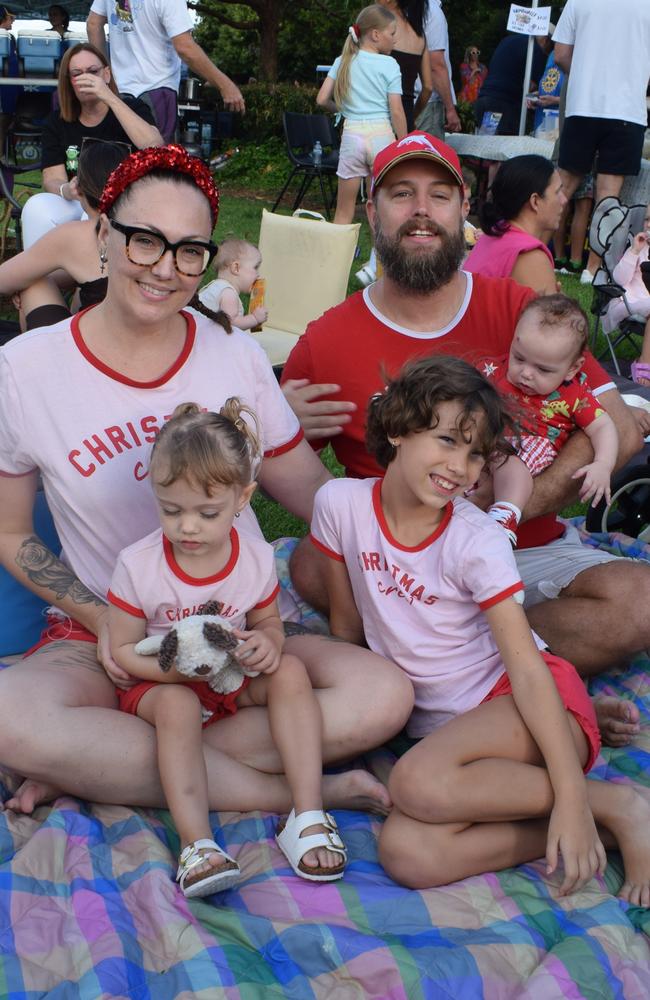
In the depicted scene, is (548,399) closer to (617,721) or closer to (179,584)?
(617,721)

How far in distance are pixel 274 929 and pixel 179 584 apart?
819 mm

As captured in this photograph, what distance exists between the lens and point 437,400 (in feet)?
8.32

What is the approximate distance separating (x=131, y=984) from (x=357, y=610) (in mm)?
1144

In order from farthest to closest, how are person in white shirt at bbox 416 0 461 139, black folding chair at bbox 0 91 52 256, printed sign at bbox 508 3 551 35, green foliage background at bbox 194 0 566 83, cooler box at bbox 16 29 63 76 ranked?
green foliage background at bbox 194 0 566 83, cooler box at bbox 16 29 63 76, black folding chair at bbox 0 91 52 256, printed sign at bbox 508 3 551 35, person in white shirt at bbox 416 0 461 139

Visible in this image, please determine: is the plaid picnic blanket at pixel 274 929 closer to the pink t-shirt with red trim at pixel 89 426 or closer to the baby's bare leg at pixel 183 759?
the baby's bare leg at pixel 183 759

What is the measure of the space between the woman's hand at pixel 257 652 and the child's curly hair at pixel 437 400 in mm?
611

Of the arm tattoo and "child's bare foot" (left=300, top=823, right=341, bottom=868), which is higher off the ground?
the arm tattoo

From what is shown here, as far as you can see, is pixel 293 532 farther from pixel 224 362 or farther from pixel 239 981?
pixel 239 981

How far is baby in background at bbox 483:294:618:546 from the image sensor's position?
313cm

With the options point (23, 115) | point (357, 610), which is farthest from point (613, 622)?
point (23, 115)

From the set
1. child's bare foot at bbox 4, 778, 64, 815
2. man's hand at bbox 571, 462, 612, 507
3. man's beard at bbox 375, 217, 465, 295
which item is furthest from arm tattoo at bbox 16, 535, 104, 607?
man's hand at bbox 571, 462, 612, 507

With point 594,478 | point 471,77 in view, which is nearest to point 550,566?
point 594,478

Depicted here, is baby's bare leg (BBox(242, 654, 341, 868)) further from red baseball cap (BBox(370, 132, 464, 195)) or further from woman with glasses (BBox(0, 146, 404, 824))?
red baseball cap (BBox(370, 132, 464, 195))

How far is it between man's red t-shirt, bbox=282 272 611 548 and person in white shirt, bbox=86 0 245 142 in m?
4.08
